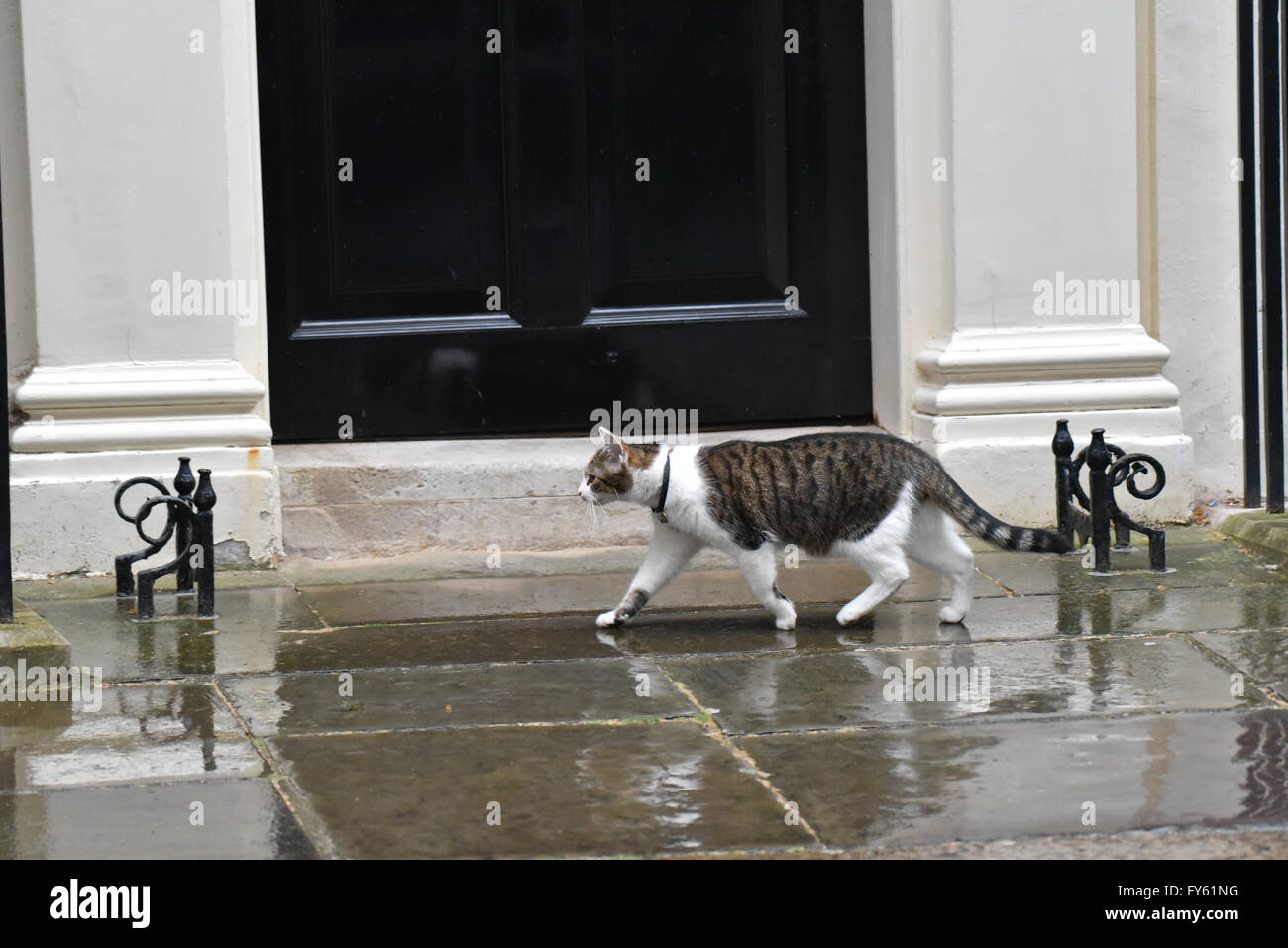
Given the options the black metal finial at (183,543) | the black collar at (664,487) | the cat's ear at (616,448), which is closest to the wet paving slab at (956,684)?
the black collar at (664,487)

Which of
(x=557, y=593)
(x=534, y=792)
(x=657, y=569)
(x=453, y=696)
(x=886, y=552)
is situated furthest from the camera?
(x=557, y=593)

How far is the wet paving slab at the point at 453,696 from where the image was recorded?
4.20 m

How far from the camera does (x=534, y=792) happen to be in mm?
3600

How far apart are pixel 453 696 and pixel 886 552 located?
4.90ft

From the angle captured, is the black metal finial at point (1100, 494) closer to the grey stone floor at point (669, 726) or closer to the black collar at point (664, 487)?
the grey stone floor at point (669, 726)

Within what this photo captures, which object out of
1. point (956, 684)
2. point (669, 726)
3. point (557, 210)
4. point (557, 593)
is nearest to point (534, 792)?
point (669, 726)

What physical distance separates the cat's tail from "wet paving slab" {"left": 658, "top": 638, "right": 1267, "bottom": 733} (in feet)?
1.22

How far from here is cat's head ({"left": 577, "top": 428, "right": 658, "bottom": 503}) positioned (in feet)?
16.7

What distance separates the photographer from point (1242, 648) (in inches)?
186

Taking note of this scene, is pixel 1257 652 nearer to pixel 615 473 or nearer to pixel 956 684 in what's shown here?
pixel 956 684

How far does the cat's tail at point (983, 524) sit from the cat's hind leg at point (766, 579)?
0.55 meters

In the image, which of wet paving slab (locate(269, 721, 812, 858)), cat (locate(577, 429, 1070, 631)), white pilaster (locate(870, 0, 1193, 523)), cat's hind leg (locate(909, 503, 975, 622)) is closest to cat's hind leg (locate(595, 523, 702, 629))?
cat (locate(577, 429, 1070, 631))

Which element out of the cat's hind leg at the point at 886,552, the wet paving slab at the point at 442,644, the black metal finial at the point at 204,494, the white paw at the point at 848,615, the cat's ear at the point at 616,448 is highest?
the cat's ear at the point at 616,448

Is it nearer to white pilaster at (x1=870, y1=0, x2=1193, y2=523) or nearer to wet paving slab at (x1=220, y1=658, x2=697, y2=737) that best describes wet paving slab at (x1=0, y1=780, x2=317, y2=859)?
wet paving slab at (x1=220, y1=658, x2=697, y2=737)
